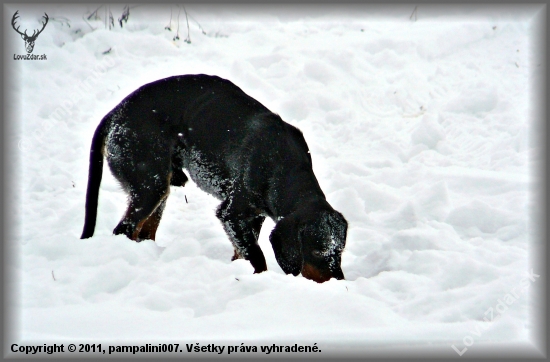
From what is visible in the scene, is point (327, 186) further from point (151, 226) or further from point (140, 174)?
point (140, 174)

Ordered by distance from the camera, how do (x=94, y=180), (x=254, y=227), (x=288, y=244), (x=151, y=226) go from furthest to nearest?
(x=151, y=226)
(x=94, y=180)
(x=254, y=227)
(x=288, y=244)

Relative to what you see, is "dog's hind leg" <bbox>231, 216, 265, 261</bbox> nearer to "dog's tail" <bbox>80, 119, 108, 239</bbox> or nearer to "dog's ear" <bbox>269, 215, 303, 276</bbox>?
"dog's ear" <bbox>269, 215, 303, 276</bbox>

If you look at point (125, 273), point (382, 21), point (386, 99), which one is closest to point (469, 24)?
point (382, 21)

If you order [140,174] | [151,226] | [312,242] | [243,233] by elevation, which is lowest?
[312,242]

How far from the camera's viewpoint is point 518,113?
27.9 ft

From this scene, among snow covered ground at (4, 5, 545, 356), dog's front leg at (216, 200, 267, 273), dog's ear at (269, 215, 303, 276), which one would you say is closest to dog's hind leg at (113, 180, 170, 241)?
snow covered ground at (4, 5, 545, 356)

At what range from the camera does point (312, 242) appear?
4531 mm

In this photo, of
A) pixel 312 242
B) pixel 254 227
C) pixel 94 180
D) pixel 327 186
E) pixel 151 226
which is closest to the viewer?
pixel 312 242

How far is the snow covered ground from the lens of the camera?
3842 millimetres

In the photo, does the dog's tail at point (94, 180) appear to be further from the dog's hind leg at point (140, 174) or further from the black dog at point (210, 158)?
the dog's hind leg at point (140, 174)

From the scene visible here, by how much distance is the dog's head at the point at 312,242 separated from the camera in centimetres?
450

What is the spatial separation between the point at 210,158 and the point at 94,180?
1101 mm

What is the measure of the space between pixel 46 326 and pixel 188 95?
2.63 metres

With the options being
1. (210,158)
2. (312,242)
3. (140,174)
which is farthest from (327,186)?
(312,242)
